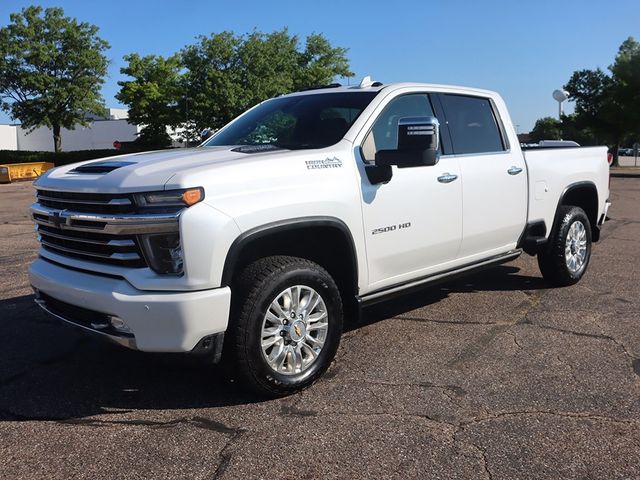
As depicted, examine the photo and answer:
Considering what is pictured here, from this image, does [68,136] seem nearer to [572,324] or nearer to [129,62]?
[129,62]

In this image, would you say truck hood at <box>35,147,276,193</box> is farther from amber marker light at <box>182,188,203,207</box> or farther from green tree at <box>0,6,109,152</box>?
green tree at <box>0,6,109,152</box>

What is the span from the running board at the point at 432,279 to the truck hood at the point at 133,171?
1197 millimetres

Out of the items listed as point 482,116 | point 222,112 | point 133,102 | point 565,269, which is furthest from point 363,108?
point 133,102

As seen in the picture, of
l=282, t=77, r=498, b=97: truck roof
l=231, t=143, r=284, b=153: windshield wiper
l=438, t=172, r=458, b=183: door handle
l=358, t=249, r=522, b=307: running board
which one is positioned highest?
l=282, t=77, r=498, b=97: truck roof

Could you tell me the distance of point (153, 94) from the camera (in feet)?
143

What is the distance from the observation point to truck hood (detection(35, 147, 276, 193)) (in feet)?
10.9

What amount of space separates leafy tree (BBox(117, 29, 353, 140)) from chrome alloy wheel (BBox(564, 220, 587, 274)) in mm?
34613

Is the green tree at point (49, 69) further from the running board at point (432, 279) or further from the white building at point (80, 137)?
the running board at point (432, 279)

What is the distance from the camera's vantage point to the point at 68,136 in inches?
3091

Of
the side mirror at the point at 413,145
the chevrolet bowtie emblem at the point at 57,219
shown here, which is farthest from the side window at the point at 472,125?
the chevrolet bowtie emblem at the point at 57,219

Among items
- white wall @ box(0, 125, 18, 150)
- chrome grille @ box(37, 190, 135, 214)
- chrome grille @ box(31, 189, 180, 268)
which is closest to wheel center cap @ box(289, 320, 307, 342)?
chrome grille @ box(31, 189, 180, 268)

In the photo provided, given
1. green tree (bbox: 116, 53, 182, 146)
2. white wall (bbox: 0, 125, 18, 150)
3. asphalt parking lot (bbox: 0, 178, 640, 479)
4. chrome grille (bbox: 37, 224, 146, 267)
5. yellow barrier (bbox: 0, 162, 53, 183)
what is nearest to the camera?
asphalt parking lot (bbox: 0, 178, 640, 479)

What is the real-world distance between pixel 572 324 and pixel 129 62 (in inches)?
1821

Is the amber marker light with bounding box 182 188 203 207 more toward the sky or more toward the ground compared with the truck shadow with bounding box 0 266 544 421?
more toward the sky
